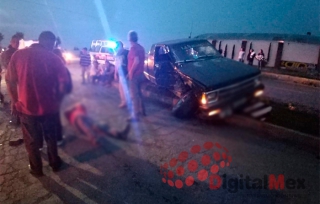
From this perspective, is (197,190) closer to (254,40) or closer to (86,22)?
(254,40)

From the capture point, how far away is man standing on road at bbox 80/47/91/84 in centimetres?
88

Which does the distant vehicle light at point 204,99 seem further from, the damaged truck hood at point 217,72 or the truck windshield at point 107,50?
the truck windshield at point 107,50

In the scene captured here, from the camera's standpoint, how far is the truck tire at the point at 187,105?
1189 mm

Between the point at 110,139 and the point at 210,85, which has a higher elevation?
the point at 210,85

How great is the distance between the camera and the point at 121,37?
1137 millimetres

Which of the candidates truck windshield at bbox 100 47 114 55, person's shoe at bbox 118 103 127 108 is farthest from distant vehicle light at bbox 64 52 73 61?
person's shoe at bbox 118 103 127 108

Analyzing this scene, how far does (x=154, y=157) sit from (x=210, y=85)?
73.9 inches

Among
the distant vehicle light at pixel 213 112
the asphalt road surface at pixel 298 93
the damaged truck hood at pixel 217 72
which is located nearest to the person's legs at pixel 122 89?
the damaged truck hood at pixel 217 72

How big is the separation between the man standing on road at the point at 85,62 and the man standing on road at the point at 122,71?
0.13 m

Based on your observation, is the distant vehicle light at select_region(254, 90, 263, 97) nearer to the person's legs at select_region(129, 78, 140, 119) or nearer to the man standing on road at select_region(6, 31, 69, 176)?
the person's legs at select_region(129, 78, 140, 119)

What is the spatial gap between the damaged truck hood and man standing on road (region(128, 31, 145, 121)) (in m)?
0.25

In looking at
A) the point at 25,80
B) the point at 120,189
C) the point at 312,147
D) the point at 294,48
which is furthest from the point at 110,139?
the point at 312,147

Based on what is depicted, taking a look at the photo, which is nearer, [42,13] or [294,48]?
[42,13]

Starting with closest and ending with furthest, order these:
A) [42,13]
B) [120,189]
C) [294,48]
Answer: [42,13], [294,48], [120,189]
